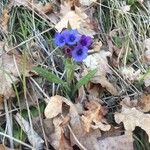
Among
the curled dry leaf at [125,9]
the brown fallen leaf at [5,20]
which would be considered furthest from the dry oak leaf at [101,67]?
the brown fallen leaf at [5,20]

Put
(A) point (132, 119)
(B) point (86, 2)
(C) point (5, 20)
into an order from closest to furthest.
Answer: (A) point (132, 119), (C) point (5, 20), (B) point (86, 2)

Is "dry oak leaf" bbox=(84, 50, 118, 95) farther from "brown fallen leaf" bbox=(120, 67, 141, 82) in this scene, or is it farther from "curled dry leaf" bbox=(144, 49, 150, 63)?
"curled dry leaf" bbox=(144, 49, 150, 63)

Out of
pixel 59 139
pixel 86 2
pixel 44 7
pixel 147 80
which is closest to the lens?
pixel 59 139

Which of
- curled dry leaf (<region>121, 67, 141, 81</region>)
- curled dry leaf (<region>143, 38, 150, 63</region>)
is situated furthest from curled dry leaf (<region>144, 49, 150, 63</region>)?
curled dry leaf (<region>121, 67, 141, 81</region>)

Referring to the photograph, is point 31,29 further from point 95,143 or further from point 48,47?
point 95,143

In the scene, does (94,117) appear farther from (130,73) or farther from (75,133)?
(130,73)

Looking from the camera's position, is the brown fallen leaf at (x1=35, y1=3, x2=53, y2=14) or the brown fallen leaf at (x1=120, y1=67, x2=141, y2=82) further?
the brown fallen leaf at (x1=35, y1=3, x2=53, y2=14)

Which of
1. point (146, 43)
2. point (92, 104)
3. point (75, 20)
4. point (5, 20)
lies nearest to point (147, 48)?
point (146, 43)
